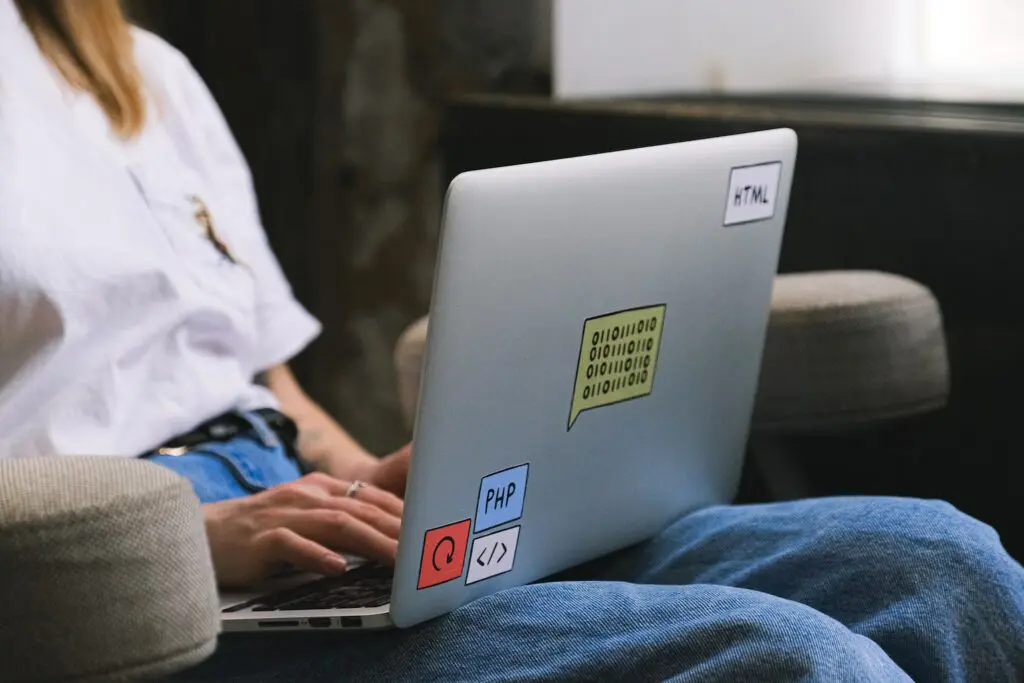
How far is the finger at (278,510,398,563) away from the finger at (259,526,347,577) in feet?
0.04

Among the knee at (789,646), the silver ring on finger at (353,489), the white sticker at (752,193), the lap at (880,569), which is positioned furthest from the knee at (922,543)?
the silver ring on finger at (353,489)

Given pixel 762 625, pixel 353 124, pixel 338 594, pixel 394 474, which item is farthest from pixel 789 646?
pixel 353 124

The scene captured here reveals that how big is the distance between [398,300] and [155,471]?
161cm

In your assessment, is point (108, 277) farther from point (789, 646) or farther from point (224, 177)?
point (789, 646)

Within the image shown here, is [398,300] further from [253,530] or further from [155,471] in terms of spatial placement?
[155,471]

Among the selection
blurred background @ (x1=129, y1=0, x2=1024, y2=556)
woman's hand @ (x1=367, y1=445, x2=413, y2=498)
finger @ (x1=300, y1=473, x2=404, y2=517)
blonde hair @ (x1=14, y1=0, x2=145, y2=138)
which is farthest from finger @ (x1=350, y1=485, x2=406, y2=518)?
blurred background @ (x1=129, y1=0, x2=1024, y2=556)

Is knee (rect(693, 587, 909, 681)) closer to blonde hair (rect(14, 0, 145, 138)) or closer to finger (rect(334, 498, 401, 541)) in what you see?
finger (rect(334, 498, 401, 541))

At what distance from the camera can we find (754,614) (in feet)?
2.59

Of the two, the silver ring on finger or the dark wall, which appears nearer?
the silver ring on finger

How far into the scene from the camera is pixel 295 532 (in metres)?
0.92

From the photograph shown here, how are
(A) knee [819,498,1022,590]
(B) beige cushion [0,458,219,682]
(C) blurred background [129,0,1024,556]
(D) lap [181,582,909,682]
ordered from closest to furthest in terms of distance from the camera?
1. (B) beige cushion [0,458,219,682]
2. (D) lap [181,582,909,682]
3. (A) knee [819,498,1022,590]
4. (C) blurred background [129,0,1024,556]

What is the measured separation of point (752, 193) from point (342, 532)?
354mm

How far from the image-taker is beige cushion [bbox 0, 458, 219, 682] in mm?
665

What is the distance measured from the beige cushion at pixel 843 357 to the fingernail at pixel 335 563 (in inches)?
14.0
